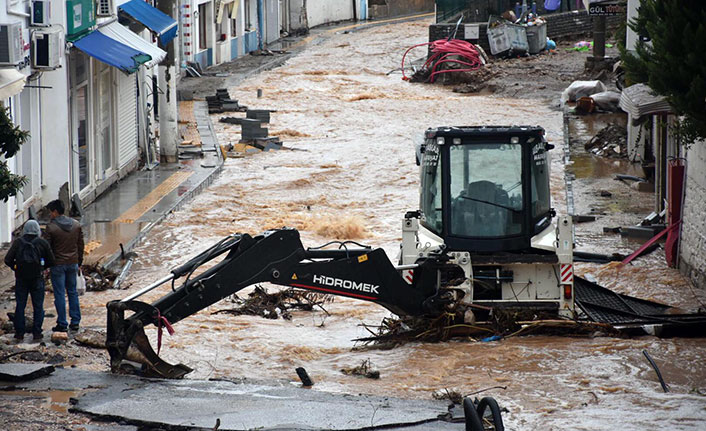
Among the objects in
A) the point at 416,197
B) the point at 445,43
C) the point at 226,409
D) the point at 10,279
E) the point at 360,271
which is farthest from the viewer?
the point at 445,43

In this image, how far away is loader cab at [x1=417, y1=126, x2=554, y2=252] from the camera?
39.9 ft

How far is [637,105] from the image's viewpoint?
14914 millimetres

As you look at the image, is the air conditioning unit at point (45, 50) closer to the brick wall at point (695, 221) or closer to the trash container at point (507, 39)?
the brick wall at point (695, 221)

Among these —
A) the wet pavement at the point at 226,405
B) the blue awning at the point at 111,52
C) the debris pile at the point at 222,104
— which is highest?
the blue awning at the point at 111,52

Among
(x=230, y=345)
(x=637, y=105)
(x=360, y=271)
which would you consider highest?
(x=637, y=105)

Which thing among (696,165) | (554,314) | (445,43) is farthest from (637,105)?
(445,43)

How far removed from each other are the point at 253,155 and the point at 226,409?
1895 cm

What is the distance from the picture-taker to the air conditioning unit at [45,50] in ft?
55.1

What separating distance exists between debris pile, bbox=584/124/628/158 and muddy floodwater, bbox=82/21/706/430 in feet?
3.79

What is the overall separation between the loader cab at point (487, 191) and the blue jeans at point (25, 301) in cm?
459

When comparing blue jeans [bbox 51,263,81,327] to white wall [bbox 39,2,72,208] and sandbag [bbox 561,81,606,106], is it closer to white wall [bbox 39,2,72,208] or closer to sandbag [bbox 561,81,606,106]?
white wall [bbox 39,2,72,208]

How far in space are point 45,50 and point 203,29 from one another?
90.3 feet

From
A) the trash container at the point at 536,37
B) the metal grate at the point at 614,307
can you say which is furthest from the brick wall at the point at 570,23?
the metal grate at the point at 614,307

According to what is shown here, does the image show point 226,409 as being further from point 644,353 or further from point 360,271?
point 644,353
